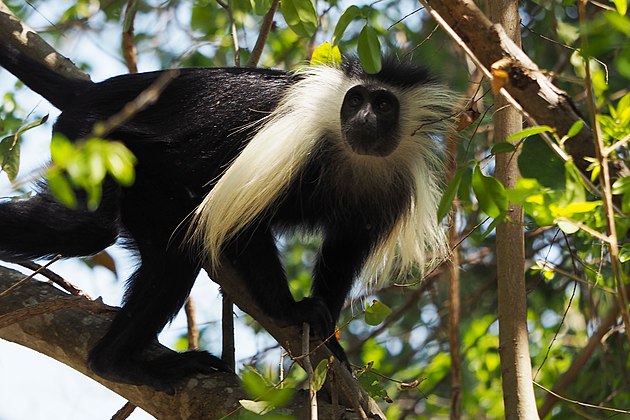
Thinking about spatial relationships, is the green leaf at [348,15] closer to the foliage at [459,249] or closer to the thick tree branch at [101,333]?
the foliage at [459,249]

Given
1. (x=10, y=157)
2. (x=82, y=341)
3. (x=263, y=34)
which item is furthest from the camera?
(x=263, y=34)

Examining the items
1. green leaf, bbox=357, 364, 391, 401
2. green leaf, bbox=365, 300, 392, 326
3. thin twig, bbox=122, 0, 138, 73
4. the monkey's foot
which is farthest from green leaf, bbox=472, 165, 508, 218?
thin twig, bbox=122, 0, 138, 73

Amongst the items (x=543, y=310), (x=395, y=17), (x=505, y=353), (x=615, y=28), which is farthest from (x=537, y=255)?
(x=615, y=28)

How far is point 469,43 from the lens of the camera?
2.14 metres

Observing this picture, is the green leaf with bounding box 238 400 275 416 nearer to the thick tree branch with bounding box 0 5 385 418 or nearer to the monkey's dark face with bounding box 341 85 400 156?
the thick tree branch with bounding box 0 5 385 418

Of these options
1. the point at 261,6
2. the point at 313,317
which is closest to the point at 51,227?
the point at 313,317

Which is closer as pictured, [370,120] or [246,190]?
[246,190]

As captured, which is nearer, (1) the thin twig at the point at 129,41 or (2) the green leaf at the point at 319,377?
(2) the green leaf at the point at 319,377

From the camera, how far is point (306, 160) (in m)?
3.91

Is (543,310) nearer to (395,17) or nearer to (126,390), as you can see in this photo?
(395,17)

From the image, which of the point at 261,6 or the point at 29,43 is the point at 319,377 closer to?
the point at 261,6

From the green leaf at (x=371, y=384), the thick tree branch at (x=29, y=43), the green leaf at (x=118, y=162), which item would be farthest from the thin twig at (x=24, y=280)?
the green leaf at (x=118, y=162)

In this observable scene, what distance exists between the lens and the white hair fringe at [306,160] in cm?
360

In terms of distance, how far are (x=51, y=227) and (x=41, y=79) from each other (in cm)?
77
